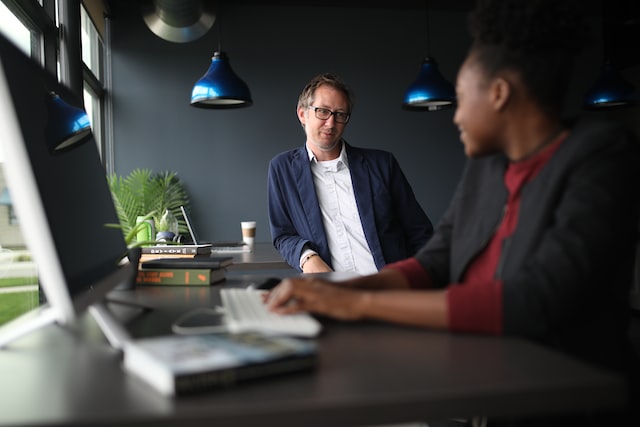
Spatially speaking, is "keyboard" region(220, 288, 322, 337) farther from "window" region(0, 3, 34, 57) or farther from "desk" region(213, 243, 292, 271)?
"window" region(0, 3, 34, 57)

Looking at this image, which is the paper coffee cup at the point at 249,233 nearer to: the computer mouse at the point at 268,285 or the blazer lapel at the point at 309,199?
the blazer lapel at the point at 309,199

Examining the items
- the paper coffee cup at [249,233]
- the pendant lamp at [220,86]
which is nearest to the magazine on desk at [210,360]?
the paper coffee cup at [249,233]

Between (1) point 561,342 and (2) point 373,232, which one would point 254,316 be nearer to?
(1) point 561,342

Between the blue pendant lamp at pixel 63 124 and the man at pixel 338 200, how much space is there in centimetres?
168

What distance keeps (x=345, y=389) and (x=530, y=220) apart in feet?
1.99

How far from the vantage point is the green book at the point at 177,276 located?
5.60 ft

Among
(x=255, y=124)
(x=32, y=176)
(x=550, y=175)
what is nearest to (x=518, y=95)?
(x=550, y=175)

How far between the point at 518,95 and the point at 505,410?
2.45 ft

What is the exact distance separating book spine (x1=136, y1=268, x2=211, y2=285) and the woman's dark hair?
0.96 m

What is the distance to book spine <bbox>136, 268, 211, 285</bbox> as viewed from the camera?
5.60 feet

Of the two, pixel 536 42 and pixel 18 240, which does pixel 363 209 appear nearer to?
pixel 18 240

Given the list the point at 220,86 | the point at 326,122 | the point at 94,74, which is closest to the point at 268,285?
the point at 326,122

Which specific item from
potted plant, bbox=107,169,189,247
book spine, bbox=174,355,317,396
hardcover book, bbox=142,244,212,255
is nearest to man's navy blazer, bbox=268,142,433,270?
hardcover book, bbox=142,244,212,255

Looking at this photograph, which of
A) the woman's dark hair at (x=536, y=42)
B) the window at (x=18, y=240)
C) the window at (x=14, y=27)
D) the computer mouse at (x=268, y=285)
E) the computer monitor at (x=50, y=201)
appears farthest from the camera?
the window at (x=14, y=27)
